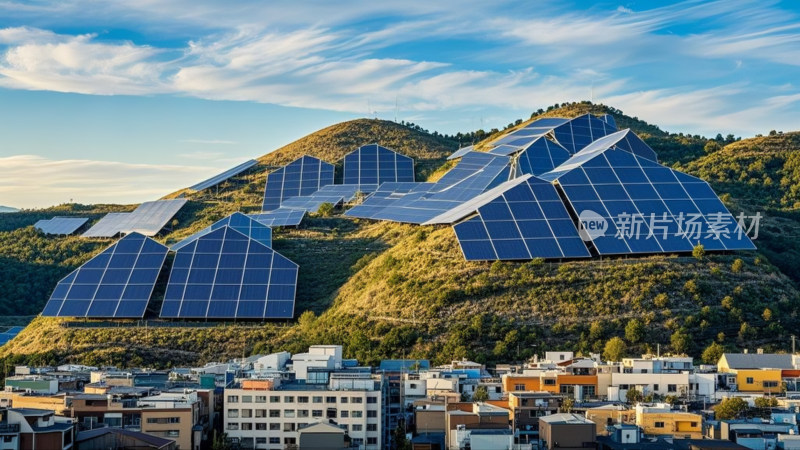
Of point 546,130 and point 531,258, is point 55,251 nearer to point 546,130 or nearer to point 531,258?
point 546,130

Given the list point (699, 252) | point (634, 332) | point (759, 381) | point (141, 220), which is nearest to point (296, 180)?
point (141, 220)

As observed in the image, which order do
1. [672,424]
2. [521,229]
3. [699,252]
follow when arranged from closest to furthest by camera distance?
[672,424] → [699,252] → [521,229]

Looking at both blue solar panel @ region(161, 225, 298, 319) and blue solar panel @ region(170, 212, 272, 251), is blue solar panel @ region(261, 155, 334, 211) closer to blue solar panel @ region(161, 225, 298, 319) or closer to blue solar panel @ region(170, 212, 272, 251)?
blue solar panel @ region(170, 212, 272, 251)

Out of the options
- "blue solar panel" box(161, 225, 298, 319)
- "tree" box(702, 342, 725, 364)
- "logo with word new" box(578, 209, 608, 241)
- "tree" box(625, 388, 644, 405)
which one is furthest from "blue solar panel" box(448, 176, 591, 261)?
"tree" box(625, 388, 644, 405)

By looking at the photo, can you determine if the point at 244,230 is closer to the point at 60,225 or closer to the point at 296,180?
the point at 296,180

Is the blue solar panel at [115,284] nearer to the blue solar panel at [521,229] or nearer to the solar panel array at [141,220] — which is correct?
the blue solar panel at [521,229]
